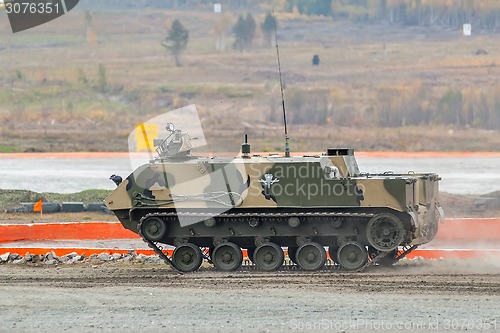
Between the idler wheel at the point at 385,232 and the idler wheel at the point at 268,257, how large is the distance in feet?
5.51

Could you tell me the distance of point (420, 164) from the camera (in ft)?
157

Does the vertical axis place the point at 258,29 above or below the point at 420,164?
above

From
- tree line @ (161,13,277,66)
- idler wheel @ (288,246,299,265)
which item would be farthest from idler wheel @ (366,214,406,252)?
tree line @ (161,13,277,66)

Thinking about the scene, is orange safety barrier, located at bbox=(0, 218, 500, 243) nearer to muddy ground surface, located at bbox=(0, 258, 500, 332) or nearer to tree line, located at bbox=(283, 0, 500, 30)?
muddy ground surface, located at bbox=(0, 258, 500, 332)

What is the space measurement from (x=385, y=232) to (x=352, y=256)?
761mm

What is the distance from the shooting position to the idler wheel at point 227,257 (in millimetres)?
22797

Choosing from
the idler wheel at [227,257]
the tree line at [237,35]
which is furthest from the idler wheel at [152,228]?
the tree line at [237,35]

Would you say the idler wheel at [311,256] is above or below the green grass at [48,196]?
above

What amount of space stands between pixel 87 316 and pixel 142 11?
66250 mm

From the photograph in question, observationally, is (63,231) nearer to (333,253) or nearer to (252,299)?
(333,253)

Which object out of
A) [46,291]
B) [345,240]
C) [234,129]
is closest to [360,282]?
[345,240]

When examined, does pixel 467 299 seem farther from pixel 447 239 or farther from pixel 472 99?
pixel 472 99

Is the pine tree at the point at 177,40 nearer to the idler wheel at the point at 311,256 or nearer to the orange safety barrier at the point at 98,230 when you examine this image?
the orange safety barrier at the point at 98,230

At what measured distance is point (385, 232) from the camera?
22344 millimetres
